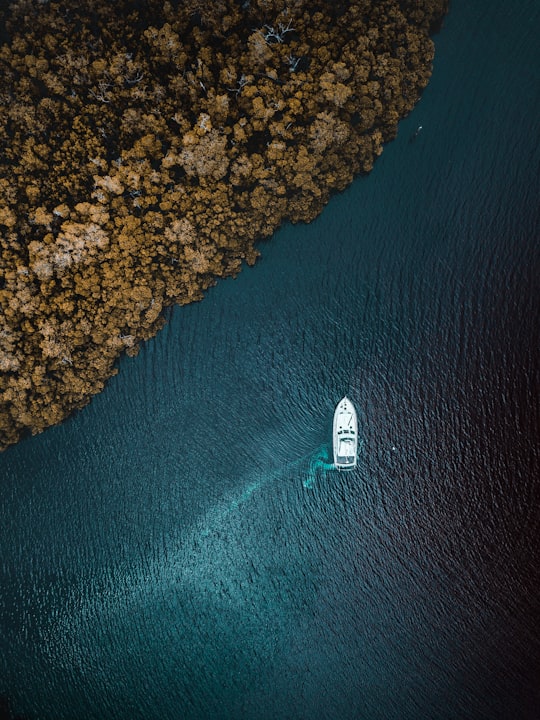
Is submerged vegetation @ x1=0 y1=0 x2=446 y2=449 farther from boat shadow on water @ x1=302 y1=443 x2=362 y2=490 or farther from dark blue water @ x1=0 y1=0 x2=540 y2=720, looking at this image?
boat shadow on water @ x1=302 y1=443 x2=362 y2=490

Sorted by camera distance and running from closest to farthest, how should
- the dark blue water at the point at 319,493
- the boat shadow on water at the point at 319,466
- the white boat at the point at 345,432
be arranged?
the dark blue water at the point at 319,493, the white boat at the point at 345,432, the boat shadow on water at the point at 319,466

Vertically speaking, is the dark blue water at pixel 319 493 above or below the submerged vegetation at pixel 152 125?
below

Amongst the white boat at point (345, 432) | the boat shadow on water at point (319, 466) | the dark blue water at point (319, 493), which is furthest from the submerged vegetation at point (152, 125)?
the boat shadow on water at point (319, 466)

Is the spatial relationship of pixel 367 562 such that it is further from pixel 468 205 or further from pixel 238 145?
pixel 238 145

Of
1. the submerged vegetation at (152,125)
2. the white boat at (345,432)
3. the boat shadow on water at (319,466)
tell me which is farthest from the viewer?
the boat shadow on water at (319,466)

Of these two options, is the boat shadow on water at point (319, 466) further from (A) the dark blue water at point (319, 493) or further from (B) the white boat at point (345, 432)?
(B) the white boat at point (345, 432)

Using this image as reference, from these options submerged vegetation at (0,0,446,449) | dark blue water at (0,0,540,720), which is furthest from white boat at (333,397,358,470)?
submerged vegetation at (0,0,446,449)
